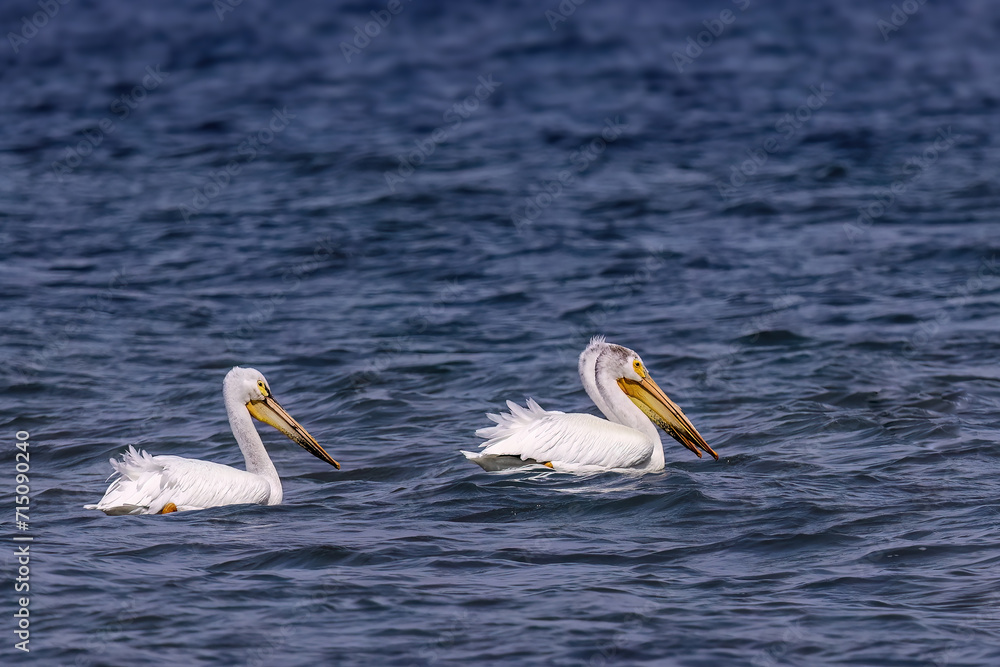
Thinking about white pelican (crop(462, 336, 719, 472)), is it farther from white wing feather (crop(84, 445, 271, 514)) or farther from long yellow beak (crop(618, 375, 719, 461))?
white wing feather (crop(84, 445, 271, 514))

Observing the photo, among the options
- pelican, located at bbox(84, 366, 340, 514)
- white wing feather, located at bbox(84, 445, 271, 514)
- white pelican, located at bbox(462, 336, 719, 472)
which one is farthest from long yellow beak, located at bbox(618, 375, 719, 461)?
white wing feather, located at bbox(84, 445, 271, 514)

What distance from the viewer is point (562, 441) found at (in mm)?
8711

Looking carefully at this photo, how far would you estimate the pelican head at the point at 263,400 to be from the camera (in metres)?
8.54

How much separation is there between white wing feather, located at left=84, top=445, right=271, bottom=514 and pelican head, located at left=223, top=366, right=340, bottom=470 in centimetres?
77

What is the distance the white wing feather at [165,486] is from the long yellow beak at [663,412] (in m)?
2.85

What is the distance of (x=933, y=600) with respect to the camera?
6270 millimetres

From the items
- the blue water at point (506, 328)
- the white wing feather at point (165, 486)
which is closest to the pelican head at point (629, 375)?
the blue water at point (506, 328)

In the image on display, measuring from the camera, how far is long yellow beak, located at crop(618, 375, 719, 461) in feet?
29.5

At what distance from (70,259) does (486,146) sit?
6661 millimetres

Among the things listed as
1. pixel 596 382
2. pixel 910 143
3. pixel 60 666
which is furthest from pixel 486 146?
pixel 60 666

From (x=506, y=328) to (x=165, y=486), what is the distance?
4946 mm

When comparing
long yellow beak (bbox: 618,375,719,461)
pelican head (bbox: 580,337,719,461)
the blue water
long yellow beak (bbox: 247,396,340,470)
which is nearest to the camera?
the blue water

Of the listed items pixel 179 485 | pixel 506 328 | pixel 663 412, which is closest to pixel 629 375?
pixel 663 412

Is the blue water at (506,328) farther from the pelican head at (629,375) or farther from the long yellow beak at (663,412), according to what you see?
the pelican head at (629,375)
